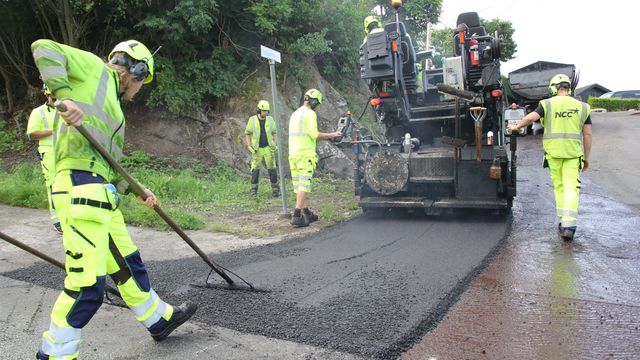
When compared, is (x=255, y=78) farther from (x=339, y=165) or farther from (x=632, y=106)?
(x=632, y=106)

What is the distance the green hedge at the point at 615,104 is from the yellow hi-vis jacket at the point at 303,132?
3060cm


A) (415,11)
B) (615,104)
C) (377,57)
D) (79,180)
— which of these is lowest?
(79,180)

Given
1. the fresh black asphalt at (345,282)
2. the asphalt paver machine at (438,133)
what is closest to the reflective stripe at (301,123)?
the asphalt paver machine at (438,133)

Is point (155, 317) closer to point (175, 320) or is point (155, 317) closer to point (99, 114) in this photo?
point (175, 320)

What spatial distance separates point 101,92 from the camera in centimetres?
264

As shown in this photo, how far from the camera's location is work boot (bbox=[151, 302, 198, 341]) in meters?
2.99

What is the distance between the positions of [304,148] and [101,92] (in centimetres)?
425

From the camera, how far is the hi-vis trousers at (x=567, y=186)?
Result: 5.30 metres

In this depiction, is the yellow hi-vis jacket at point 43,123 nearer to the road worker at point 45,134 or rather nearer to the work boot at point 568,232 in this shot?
the road worker at point 45,134

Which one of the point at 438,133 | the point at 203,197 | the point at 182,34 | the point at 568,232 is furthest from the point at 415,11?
the point at 568,232

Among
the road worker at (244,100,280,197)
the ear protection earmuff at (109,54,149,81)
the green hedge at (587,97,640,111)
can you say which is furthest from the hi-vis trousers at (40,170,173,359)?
the green hedge at (587,97,640,111)

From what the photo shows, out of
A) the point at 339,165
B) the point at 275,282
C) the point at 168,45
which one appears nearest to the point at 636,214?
the point at 275,282

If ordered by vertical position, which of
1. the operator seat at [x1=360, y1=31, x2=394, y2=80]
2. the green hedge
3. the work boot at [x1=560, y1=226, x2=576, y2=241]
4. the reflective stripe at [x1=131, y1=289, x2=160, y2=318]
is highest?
the green hedge

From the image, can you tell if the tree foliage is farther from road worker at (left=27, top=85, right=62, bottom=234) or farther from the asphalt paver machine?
the asphalt paver machine
